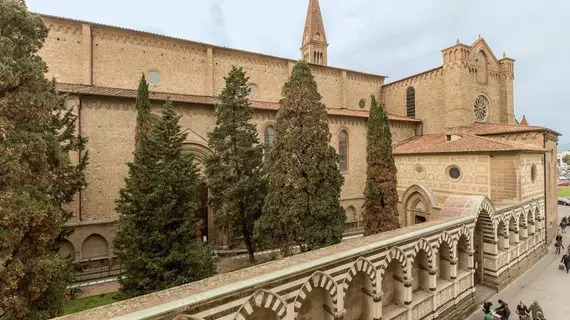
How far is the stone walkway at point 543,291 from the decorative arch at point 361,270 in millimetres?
5623

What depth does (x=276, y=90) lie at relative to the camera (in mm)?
19984

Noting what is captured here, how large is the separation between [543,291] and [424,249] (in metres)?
7.57

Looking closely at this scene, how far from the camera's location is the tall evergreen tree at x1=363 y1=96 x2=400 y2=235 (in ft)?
44.8

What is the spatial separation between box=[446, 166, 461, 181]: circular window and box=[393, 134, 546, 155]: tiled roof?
3.53 feet

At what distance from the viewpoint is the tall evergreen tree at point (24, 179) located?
529 cm

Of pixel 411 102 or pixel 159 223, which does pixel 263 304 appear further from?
pixel 411 102

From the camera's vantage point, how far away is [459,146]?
593 inches

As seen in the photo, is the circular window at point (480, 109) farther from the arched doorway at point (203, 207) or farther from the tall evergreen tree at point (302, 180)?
the arched doorway at point (203, 207)

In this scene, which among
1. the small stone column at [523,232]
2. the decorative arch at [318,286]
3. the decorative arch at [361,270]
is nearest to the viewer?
the decorative arch at [318,286]

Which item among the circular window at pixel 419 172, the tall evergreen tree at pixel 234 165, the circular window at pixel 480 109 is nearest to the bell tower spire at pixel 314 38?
the circular window at pixel 480 109

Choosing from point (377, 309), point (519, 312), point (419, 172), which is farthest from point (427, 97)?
point (377, 309)

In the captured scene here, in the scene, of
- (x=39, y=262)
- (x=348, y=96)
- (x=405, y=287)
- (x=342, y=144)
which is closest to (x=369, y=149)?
(x=342, y=144)

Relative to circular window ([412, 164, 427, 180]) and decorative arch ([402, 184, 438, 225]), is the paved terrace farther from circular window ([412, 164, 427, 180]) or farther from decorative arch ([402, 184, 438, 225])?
circular window ([412, 164, 427, 180])

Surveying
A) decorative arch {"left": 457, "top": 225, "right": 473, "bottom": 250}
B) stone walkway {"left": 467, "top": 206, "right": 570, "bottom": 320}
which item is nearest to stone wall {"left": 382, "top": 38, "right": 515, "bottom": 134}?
stone walkway {"left": 467, "top": 206, "right": 570, "bottom": 320}
